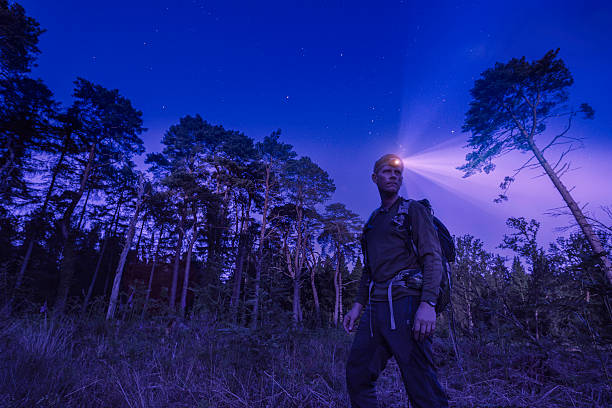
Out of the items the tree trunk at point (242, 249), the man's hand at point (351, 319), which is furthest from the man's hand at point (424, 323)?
the tree trunk at point (242, 249)

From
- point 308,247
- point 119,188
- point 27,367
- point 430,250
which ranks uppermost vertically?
point 119,188

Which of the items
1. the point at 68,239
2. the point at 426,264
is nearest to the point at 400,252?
the point at 426,264

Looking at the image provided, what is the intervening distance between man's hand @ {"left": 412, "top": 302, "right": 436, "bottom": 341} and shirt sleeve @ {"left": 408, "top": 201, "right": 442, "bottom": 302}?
0.07 m

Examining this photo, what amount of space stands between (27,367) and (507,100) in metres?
20.3

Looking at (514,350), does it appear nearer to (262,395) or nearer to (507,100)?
(262,395)

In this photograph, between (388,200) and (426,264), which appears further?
(388,200)

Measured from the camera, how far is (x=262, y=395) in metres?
2.72

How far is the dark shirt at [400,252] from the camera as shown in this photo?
185 centimetres

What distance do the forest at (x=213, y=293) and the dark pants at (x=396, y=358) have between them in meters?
1.01

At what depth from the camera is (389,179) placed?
241 cm

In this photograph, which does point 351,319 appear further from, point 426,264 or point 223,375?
point 223,375

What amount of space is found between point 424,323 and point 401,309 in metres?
0.19

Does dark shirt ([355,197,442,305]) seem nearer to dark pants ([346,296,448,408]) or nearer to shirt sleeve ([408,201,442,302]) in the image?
shirt sleeve ([408,201,442,302])

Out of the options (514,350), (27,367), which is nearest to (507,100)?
(514,350)
